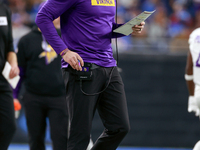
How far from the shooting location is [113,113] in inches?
108

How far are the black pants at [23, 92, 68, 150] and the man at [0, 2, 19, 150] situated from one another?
647mm

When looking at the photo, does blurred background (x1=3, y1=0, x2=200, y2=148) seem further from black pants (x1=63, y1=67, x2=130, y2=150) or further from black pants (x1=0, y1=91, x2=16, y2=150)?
black pants (x1=63, y1=67, x2=130, y2=150)

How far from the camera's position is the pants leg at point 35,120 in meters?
3.96

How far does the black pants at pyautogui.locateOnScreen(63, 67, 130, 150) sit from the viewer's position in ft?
8.77

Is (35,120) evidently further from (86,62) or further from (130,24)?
(130,24)

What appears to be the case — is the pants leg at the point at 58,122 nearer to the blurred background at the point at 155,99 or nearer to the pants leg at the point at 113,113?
the pants leg at the point at 113,113

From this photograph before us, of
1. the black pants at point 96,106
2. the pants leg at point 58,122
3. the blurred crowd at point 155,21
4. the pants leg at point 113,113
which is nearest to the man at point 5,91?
the pants leg at point 58,122

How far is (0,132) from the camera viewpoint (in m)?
3.21

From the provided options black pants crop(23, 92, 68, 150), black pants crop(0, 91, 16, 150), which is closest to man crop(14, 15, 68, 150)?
black pants crop(23, 92, 68, 150)

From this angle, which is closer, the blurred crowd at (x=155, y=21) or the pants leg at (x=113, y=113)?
the pants leg at (x=113, y=113)

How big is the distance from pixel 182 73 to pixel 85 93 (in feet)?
12.3

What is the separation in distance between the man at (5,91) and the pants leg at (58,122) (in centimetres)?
67

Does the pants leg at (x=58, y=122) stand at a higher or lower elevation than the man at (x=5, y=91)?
lower

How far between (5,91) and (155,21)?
5306mm
